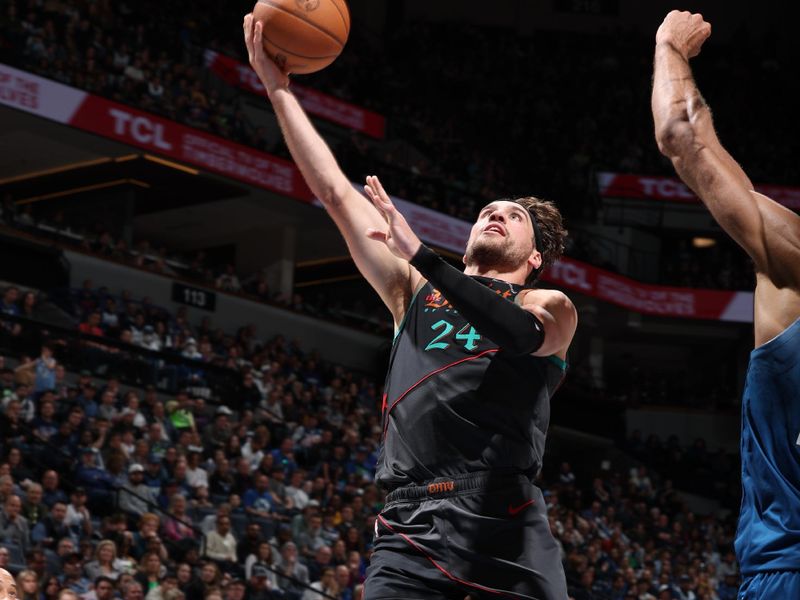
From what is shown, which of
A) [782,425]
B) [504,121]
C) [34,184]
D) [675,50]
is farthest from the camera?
[504,121]

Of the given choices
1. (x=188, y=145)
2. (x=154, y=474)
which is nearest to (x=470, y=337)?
(x=154, y=474)

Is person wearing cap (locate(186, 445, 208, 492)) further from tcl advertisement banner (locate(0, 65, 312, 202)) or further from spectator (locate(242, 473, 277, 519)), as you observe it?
tcl advertisement banner (locate(0, 65, 312, 202))

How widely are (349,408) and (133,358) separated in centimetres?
479

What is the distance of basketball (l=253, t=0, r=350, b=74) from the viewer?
13.2 ft

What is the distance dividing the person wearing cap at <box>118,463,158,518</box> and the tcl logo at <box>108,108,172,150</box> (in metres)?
8.31

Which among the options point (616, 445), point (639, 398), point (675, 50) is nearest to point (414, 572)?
point (675, 50)

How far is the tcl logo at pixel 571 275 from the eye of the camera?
2545 centimetres

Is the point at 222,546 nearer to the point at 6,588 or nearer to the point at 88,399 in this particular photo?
the point at 88,399

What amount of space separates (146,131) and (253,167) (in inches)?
90.8

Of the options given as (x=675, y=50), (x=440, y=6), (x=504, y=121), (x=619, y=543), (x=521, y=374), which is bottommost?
(x=619, y=543)

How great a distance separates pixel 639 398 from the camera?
94.5ft

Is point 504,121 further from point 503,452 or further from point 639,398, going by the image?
point 503,452

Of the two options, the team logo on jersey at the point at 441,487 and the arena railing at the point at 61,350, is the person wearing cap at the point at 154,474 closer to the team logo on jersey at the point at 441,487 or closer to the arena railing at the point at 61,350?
the arena railing at the point at 61,350

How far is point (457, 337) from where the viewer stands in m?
3.50
